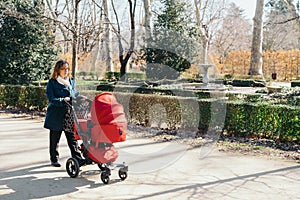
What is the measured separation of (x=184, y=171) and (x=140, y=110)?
11.5ft

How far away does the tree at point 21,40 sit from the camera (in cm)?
1268

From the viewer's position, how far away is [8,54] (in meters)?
12.7

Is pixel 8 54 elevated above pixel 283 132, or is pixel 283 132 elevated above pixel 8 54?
pixel 8 54

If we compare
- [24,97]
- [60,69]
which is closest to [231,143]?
[60,69]

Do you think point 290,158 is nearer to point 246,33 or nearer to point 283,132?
point 283,132

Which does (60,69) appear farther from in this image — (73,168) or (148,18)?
(148,18)

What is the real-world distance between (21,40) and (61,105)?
933 centimetres

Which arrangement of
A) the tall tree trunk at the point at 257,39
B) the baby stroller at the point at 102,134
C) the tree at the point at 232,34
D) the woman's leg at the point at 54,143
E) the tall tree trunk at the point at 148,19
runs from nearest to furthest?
the baby stroller at the point at 102,134 < the woman's leg at the point at 54,143 < the tall tree trunk at the point at 148,19 < the tall tree trunk at the point at 257,39 < the tree at the point at 232,34

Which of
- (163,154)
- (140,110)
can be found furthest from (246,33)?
(163,154)

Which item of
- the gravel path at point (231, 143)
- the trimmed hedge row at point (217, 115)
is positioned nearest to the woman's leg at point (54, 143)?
the gravel path at point (231, 143)

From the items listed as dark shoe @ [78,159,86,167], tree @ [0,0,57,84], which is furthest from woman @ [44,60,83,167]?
tree @ [0,0,57,84]

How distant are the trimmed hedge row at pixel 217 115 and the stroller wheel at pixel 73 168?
335 centimetres

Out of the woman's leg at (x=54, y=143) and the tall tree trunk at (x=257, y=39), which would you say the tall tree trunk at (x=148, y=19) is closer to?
the tall tree trunk at (x=257, y=39)

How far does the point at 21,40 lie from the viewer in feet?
42.3
